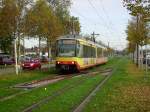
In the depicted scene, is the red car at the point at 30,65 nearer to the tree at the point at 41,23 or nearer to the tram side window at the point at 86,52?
the tree at the point at 41,23

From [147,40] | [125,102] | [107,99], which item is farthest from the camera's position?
[147,40]

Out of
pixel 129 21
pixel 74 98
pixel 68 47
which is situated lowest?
pixel 74 98

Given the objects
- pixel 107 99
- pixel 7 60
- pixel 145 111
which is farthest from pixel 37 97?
pixel 7 60

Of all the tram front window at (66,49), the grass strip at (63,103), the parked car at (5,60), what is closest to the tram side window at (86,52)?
the tram front window at (66,49)

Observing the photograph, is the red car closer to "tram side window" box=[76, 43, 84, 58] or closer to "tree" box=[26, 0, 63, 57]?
"tree" box=[26, 0, 63, 57]

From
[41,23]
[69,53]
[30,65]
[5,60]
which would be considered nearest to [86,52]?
[69,53]

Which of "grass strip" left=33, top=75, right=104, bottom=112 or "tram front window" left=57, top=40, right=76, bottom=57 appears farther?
"tram front window" left=57, top=40, right=76, bottom=57

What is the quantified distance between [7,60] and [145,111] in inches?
2456

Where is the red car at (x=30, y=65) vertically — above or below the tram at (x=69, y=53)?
below

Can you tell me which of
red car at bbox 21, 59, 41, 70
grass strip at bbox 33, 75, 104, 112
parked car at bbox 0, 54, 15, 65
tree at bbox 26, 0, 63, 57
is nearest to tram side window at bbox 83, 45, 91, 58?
tree at bbox 26, 0, 63, 57

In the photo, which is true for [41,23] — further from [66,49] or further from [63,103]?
[63,103]

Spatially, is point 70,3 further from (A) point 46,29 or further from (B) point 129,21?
(A) point 46,29

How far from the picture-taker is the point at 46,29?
5247 centimetres

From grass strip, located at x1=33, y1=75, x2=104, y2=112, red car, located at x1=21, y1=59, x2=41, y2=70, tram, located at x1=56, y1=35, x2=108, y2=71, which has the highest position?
tram, located at x1=56, y1=35, x2=108, y2=71
